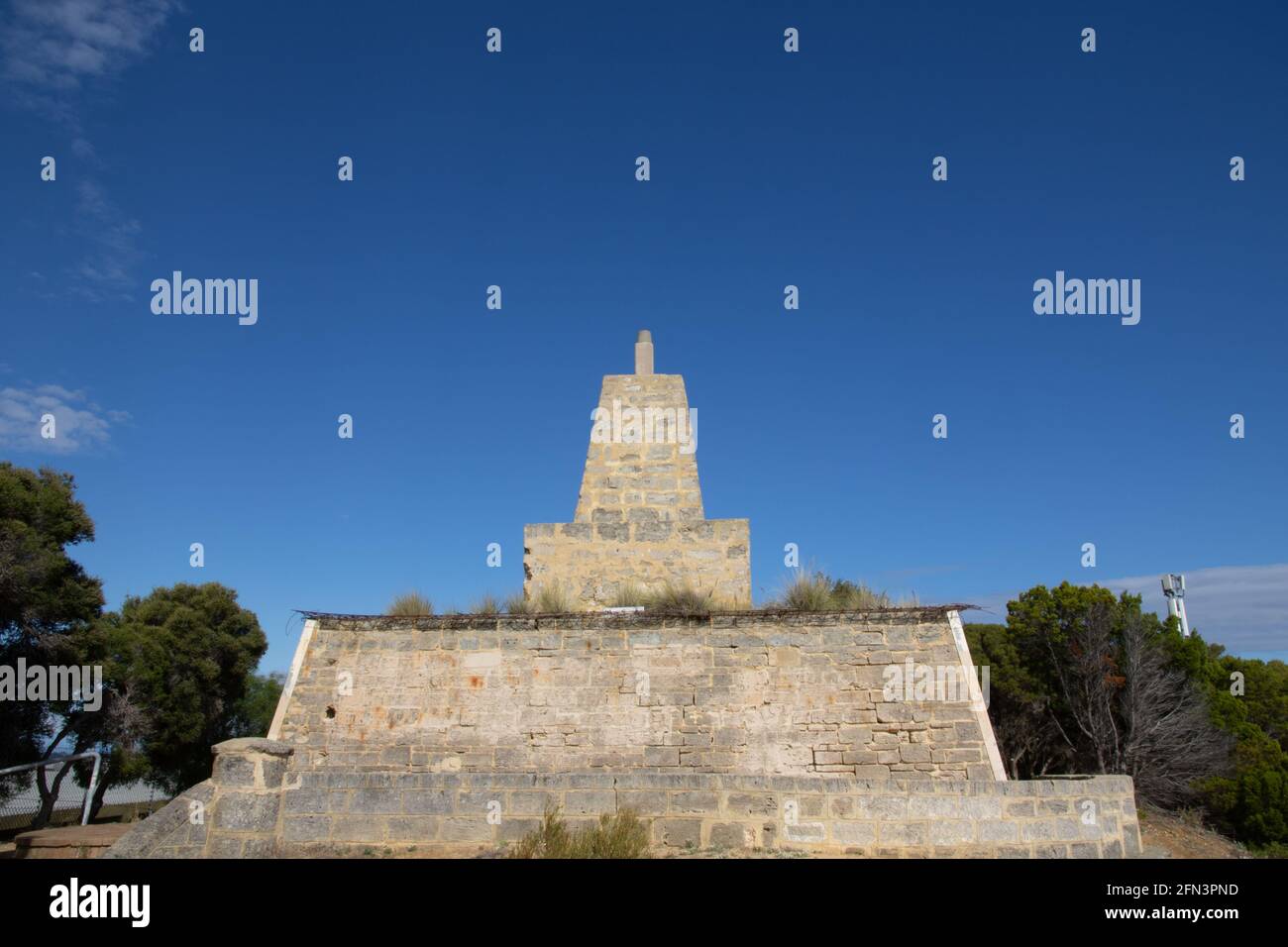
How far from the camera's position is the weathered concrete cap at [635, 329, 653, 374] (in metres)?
12.9

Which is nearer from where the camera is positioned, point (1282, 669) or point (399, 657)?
point (399, 657)

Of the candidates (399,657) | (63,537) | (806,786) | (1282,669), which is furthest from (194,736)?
(1282,669)

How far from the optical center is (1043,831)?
772 cm

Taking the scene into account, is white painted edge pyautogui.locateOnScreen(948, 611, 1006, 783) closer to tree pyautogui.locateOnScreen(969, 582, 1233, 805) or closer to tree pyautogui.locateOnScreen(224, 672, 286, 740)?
tree pyautogui.locateOnScreen(969, 582, 1233, 805)

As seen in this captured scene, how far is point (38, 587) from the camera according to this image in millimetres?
19406

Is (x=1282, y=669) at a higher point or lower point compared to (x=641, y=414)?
lower

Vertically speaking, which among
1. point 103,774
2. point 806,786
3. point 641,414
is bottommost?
point 103,774

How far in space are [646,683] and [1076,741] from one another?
2028 cm

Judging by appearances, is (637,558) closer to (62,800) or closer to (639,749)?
(639,749)

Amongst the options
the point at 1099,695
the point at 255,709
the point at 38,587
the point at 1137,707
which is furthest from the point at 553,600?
the point at 255,709

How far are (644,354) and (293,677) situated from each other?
6858 mm

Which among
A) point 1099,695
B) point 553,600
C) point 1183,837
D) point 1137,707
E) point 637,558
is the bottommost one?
point 1183,837

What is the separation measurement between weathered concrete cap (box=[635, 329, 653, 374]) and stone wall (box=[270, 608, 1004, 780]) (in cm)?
448
